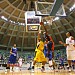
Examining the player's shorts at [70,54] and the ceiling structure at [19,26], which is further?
the ceiling structure at [19,26]

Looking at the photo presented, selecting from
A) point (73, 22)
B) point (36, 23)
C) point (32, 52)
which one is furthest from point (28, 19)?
point (32, 52)

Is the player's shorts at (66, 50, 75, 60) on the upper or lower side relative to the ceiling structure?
lower

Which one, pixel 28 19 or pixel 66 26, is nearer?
pixel 28 19

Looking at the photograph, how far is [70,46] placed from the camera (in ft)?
25.5

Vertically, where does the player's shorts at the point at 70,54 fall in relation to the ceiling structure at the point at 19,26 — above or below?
below

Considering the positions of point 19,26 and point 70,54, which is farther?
point 19,26

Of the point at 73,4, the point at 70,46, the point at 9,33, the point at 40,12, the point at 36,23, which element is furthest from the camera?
the point at 9,33

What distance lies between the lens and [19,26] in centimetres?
2598

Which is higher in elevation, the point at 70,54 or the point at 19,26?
the point at 19,26

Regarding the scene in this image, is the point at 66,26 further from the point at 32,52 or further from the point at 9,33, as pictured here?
the point at 9,33

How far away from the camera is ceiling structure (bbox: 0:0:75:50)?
23.3 metres

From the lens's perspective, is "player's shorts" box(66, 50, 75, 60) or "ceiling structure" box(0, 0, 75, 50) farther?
"ceiling structure" box(0, 0, 75, 50)

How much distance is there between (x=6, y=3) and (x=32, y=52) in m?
7.64

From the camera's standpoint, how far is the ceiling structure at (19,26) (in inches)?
917
